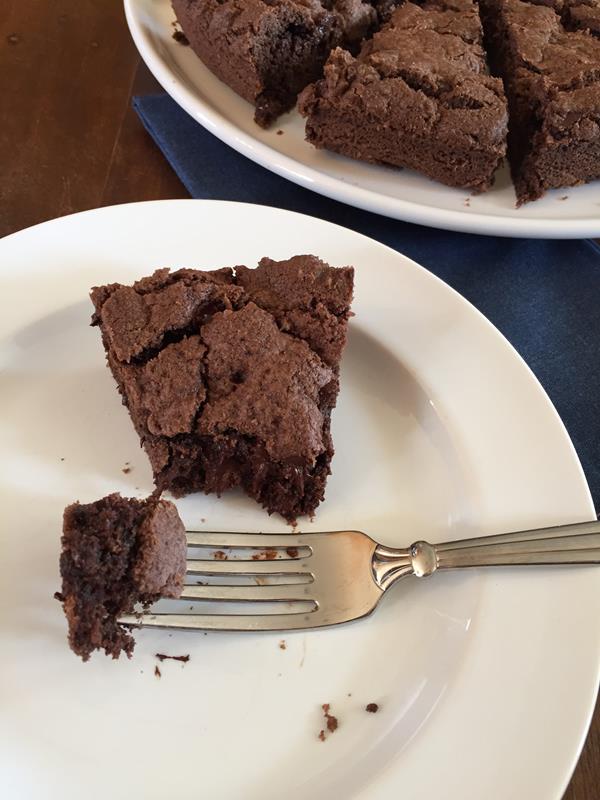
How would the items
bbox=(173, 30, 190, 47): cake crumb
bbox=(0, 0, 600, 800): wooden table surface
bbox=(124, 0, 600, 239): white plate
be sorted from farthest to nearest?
1. bbox=(173, 30, 190, 47): cake crumb
2. bbox=(0, 0, 600, 800): wooden table surface
3. bbox=(124, 0, 600, 239): white plate

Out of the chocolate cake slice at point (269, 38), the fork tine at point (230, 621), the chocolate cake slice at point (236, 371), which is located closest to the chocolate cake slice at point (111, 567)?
the fork tine at point (230, 621)

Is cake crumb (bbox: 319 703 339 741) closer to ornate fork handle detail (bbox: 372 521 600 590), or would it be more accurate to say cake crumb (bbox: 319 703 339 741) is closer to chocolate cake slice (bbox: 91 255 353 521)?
ornate fork handle detail (bbox: 372 521 600 590)

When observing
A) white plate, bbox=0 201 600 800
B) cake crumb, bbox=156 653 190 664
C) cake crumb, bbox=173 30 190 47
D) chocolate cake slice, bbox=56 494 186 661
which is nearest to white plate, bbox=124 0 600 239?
cake crumb, bbox=173 30 190 47

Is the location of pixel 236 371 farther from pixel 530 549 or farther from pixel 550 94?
pixel 550 94

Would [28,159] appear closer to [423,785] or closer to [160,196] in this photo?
[160,196]

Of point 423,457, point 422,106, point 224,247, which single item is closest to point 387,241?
point 422,106

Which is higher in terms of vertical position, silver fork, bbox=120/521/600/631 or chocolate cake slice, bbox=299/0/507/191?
chocolate cake slice, bbox=299/0/507/191

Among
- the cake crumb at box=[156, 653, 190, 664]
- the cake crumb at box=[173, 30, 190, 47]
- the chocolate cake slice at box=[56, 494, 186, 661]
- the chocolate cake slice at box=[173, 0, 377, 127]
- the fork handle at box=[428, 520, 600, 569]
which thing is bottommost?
the cake crumb at box=[156, 653, 190, 664]

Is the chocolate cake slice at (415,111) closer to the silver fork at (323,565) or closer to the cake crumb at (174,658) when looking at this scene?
the silver fork at (323,565)
